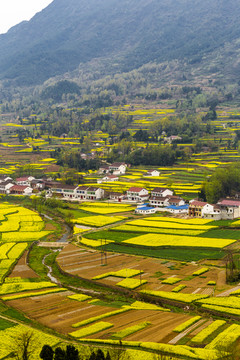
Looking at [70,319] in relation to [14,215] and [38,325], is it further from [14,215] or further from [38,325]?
[14,215]

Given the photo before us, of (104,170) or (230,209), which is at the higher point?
(104,170)

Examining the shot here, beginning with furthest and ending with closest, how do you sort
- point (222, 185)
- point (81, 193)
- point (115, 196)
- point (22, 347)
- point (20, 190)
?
point (20, 190) → point (81, 193) → point (115, 196) → point (222, 185) → point (22, 347)

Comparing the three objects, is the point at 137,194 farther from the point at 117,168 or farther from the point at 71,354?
the point at 71,354

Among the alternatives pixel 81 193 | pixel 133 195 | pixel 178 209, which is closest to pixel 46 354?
pixel 178 209

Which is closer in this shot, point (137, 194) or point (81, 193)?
point (137, 194)

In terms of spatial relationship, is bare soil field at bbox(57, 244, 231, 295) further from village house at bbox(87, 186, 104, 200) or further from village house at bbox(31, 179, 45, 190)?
village house at bbox(31, 179, 45, 190)

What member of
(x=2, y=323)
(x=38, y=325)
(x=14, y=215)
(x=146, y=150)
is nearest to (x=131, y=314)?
(x=38, y=325)

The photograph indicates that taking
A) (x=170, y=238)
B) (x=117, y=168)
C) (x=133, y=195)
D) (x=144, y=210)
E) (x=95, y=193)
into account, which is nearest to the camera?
(x=170, y=238)
